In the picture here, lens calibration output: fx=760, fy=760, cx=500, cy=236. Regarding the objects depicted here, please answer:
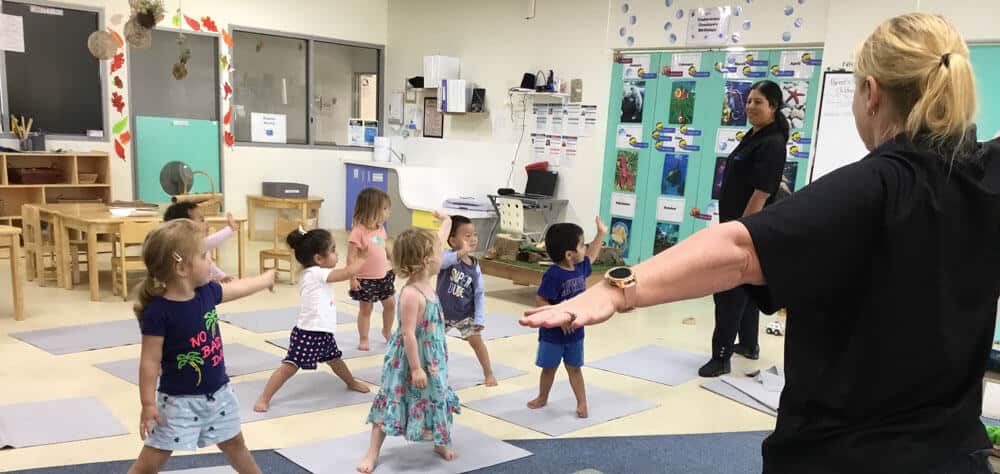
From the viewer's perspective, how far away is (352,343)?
4.99 metres

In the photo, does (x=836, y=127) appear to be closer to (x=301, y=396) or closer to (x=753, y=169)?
(x=753, y=169)

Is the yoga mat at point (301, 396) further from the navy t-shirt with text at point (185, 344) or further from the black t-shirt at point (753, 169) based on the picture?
the black t-shirt at point (753, 169)

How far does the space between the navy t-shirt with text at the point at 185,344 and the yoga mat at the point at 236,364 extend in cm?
191

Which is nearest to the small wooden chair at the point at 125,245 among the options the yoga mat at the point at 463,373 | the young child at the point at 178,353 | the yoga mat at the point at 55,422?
the yoga mat at the point at 55,422

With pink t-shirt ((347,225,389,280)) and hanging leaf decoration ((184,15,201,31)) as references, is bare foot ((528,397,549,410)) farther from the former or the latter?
hanging leaf decoration ((184,15,201,31))

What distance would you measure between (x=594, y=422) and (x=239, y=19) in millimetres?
7270

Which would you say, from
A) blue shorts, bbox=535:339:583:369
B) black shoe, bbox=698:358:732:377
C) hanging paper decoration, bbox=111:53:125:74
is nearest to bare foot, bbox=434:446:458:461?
→ blue shorts, bbox=535:339:583:369

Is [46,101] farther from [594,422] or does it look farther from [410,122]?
[594,422]

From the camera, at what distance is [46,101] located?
25.8ft

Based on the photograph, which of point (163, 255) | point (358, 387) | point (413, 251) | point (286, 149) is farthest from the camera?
point (286, 149)

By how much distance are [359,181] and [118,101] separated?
288 cm

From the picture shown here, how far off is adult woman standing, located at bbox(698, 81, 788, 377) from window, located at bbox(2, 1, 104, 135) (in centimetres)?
683

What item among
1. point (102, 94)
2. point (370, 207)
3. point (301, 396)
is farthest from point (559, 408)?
point (102, 94)

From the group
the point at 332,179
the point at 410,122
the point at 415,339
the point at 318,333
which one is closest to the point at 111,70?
the point at 332,179
